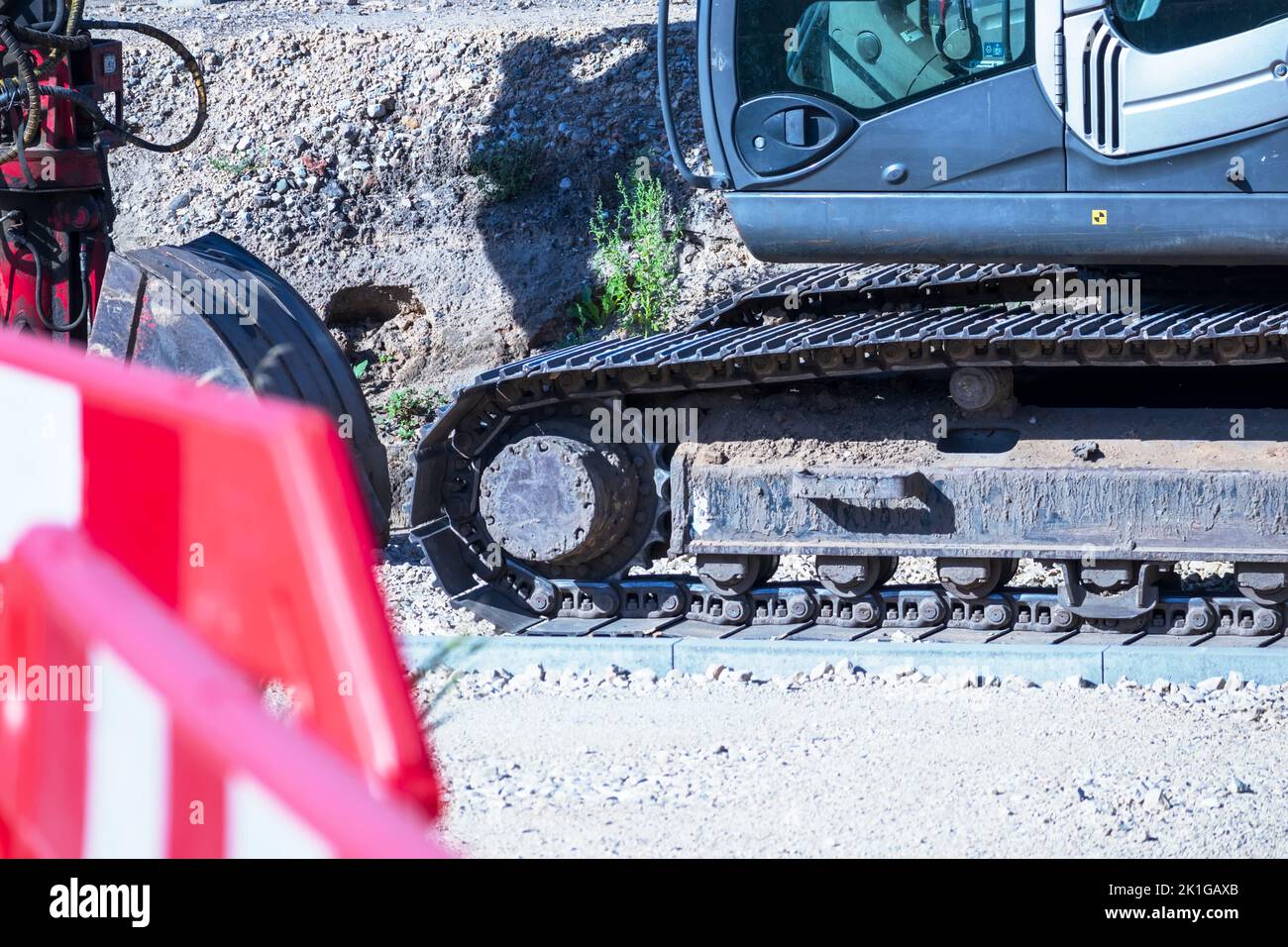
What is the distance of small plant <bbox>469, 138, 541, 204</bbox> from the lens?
10.0m

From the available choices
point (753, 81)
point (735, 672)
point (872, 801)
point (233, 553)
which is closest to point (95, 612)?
point (233, 553)

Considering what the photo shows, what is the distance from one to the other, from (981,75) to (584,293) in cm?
473

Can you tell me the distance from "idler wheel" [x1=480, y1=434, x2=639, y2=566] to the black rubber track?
474 millimetres

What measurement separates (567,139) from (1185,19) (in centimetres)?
577

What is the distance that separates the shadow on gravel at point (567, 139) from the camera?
31.9ft

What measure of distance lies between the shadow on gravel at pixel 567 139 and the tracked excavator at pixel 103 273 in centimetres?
357

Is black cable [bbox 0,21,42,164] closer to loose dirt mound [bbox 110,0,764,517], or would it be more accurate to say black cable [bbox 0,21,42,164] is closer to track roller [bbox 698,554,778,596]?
track roller [bbox 698,554,778,596]

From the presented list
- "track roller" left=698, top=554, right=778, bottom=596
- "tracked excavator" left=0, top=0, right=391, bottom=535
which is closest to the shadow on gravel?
"tracked excavator" left=0, top=0, right=391, bottom=535

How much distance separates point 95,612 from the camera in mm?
1707

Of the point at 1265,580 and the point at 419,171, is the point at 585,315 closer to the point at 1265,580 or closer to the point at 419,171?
the point at 419,171

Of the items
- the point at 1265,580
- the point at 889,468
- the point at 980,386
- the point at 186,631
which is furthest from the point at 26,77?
the point at 1265,580

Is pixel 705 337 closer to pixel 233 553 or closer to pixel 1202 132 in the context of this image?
pixel 1202 132

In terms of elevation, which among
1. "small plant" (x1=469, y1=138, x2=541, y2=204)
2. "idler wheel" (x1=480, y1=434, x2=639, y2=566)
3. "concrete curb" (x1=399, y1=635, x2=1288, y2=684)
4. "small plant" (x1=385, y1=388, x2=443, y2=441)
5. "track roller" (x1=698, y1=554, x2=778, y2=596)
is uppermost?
"small plant" (x1=469, y1=138, x2=541, y2=204)
